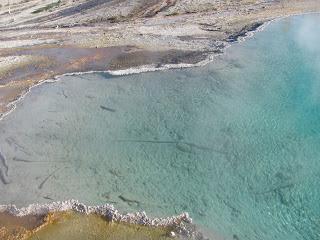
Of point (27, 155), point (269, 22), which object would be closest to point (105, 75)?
point (27, 155)

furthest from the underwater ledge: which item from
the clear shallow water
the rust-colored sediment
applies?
the clear shallow water

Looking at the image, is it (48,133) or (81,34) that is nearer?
(48,133)

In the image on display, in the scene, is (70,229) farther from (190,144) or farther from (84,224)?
(190,144)

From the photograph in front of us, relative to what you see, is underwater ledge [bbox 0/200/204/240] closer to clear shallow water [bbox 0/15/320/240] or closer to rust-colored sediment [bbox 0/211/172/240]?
rust-colored sediment [bbox 0/211/172/240]

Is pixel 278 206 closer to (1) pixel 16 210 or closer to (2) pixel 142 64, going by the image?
(1) pixel 16 210

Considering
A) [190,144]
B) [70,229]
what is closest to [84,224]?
[70,229]
